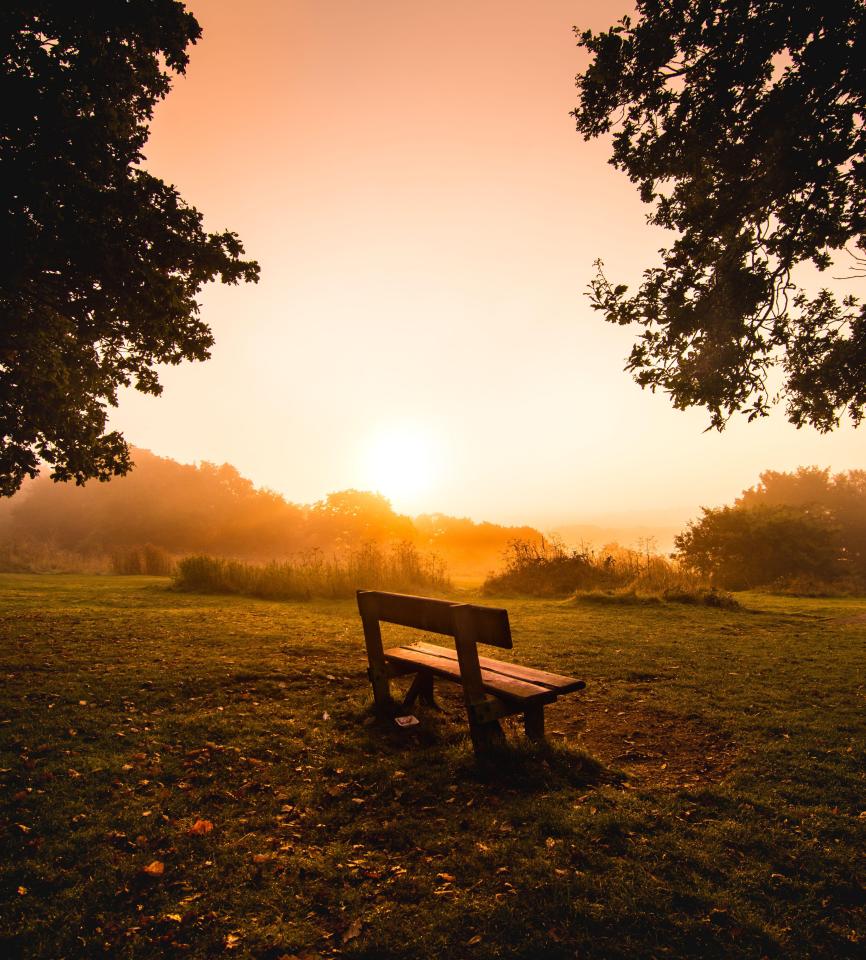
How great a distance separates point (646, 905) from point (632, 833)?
26.2 inches

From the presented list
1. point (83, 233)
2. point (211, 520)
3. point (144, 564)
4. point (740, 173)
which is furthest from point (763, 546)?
point (211, 520)

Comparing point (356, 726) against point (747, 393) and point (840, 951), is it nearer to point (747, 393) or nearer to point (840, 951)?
point (840, 951)

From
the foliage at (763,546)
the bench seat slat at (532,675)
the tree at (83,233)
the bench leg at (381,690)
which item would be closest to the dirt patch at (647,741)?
the bench seat slat at (532,675)

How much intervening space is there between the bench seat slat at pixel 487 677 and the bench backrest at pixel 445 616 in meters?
0.51

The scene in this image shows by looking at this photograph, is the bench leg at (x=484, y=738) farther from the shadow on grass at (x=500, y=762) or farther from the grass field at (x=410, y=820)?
the grass field at (x=410, y=820)

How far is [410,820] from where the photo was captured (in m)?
3.38

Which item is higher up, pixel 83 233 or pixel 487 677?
pixel 83 233

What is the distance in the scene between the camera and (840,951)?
2.23 m

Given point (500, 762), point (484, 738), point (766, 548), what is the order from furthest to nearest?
point (766, 548), point (484, 738), point (500, 762)

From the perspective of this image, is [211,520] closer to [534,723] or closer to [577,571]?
[577,571]

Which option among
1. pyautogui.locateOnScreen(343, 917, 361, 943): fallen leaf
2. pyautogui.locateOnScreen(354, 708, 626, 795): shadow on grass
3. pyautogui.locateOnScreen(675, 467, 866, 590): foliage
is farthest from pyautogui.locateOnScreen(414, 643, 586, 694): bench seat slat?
pyautogui.locateOnScreen(675, 467, 866, 590): foliage

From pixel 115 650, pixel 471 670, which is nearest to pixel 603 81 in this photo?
pixel 471 670

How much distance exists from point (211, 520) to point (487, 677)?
48.6 meters

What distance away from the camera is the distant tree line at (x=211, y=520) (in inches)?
1738
